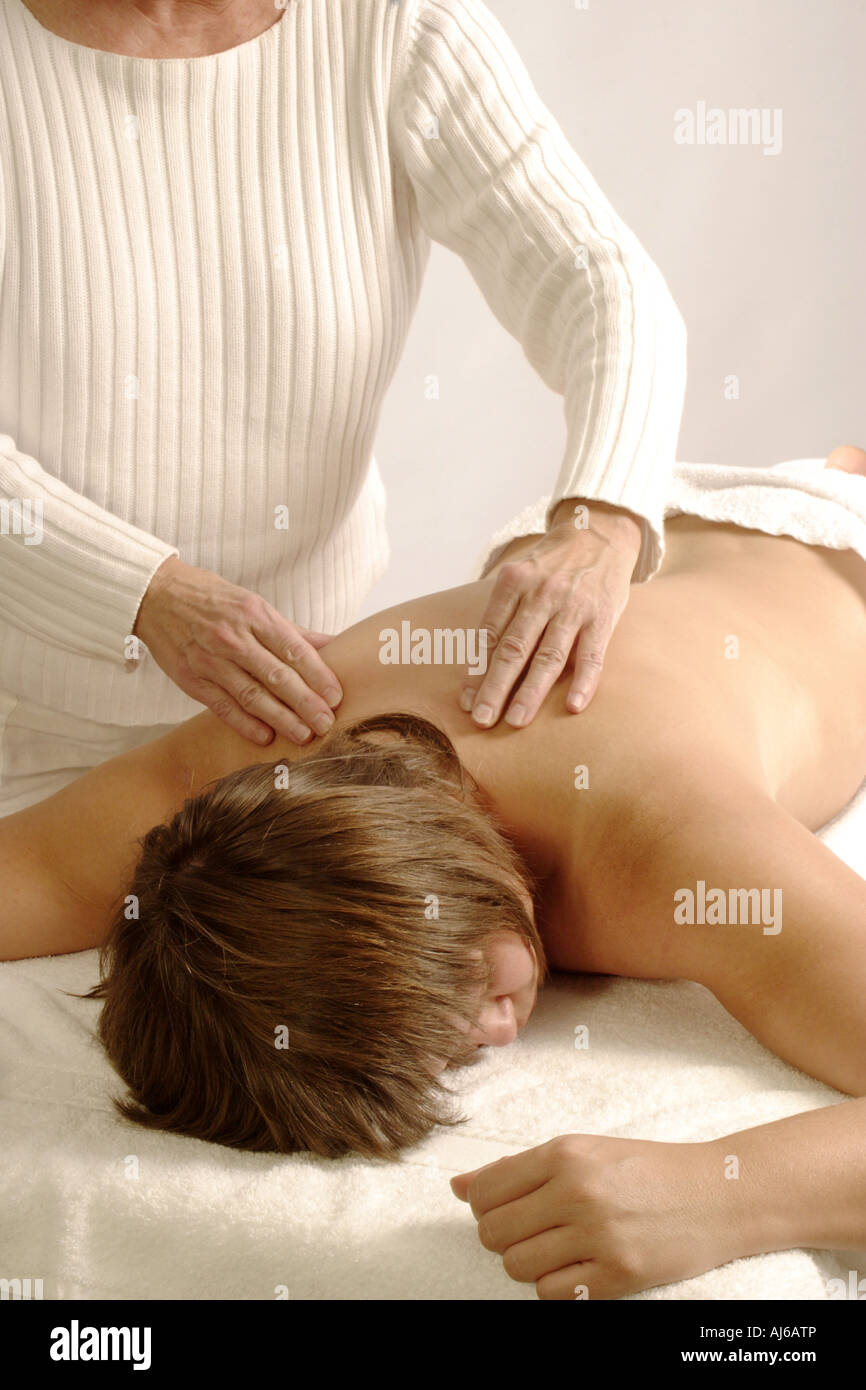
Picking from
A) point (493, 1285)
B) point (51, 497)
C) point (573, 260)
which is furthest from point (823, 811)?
point (51, 497)

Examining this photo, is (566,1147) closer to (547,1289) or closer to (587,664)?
(547,1289)

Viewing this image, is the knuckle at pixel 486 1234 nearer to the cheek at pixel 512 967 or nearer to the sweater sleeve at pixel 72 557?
the cheek at pixel 512 967

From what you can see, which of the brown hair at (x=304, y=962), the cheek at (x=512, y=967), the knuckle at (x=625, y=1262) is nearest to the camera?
the knuckle at (x=625, y=1262)

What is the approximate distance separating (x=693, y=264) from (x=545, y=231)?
1598 millimetres

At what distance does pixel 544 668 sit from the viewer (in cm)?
131

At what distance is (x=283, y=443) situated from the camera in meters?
1.64

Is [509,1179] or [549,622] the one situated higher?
[549,622]

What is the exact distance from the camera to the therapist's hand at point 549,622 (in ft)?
4.29

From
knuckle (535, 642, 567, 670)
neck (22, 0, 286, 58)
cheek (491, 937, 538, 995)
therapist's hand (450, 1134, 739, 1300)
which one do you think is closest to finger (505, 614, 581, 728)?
knuckle (535, 642, 567, 670)

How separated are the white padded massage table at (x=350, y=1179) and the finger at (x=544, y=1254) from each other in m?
0.02

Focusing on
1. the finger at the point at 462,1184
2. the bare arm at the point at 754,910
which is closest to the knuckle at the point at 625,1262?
the finger at the point at 462,1184

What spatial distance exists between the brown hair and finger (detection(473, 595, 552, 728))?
12 cm

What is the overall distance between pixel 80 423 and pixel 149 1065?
77 centimetres
